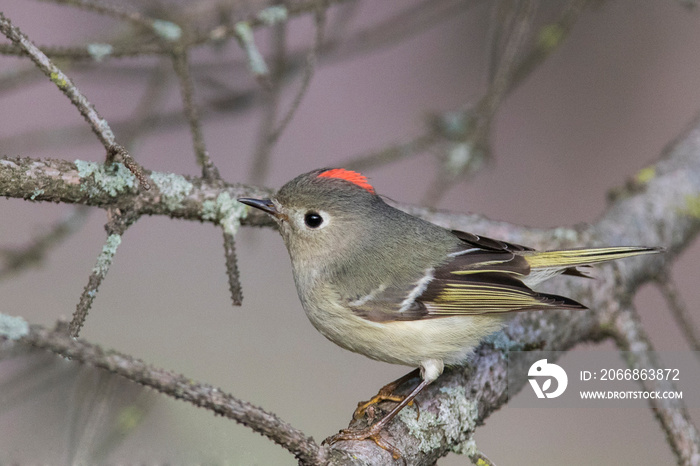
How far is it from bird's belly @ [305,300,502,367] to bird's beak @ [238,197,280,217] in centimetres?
29

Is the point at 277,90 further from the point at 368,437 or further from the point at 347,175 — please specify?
the point at 368,437

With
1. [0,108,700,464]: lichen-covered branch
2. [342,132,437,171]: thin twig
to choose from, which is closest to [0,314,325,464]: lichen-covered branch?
[0,108,700,464]: lichen-covered branch

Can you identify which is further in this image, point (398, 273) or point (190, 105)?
point (398, 273)

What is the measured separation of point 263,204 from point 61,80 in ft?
1.98

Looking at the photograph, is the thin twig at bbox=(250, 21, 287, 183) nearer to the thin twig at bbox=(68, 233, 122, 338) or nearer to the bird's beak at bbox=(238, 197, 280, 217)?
the bird's beak at bbox=(238, 197, 280, 217)

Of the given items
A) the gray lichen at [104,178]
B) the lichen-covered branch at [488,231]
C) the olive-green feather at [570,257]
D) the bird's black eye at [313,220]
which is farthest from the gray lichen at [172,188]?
the olive-green feather at [570,257]

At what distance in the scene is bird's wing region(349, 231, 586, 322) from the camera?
1609 millimetres

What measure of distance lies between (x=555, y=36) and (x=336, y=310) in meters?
1.31

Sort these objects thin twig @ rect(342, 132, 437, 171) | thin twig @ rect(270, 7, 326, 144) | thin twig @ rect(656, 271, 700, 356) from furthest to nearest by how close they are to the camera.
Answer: thin twig @ rect(342, 132, 437, 171) → thin twig @ rect(656, 271, 700, 356) → thin twig @ rect(270, 7, 326, 144)

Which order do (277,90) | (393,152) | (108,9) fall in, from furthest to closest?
(277,90), (393,152), (108,9)

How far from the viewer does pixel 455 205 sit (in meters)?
4.00

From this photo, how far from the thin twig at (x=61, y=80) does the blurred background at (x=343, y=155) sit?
4.32 ft
